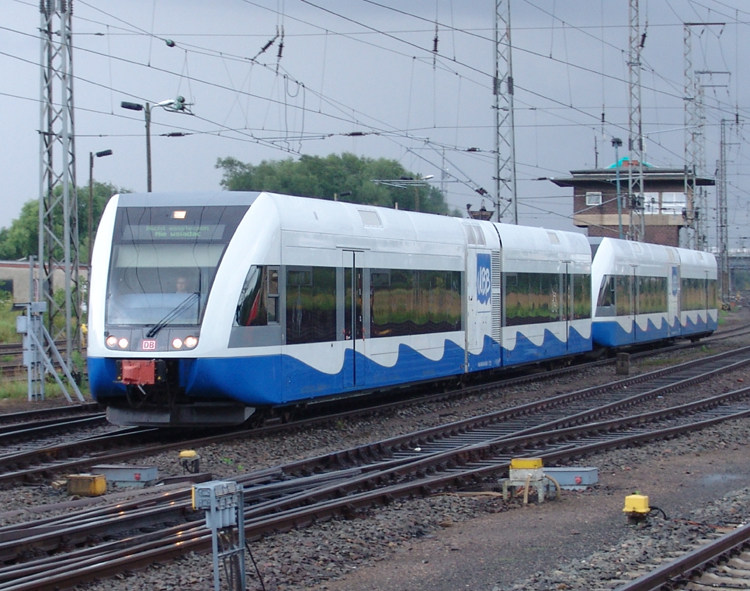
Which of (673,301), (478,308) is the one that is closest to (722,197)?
(673,301)

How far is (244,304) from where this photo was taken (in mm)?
12797

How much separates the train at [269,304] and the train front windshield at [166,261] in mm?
16

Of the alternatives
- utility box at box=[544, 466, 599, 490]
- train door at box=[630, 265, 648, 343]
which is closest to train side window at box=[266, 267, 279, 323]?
utility box at box=[544, 466, 599, 490]

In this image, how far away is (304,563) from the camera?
730 cm

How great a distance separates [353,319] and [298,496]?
6219 millimetres

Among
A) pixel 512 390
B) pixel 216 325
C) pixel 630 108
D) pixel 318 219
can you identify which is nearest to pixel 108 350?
pixel 216 325

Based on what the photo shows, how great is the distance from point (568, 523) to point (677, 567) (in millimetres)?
2062

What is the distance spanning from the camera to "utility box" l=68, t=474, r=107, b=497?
961cm

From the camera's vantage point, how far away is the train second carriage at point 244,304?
12.6m

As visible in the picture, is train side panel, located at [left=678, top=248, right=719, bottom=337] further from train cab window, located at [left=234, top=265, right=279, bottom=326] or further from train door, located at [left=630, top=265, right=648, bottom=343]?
train cab window, located at [left=234, top=265, right=279, bottom=326]

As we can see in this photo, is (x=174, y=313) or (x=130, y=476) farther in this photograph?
(x=174, y=313)

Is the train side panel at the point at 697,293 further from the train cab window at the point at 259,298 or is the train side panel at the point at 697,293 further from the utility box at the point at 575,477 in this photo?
the utility box at the point at 575,477

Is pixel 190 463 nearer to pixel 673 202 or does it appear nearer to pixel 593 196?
pixel 593 196

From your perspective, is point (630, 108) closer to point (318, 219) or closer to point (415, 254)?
point (415, 254)
